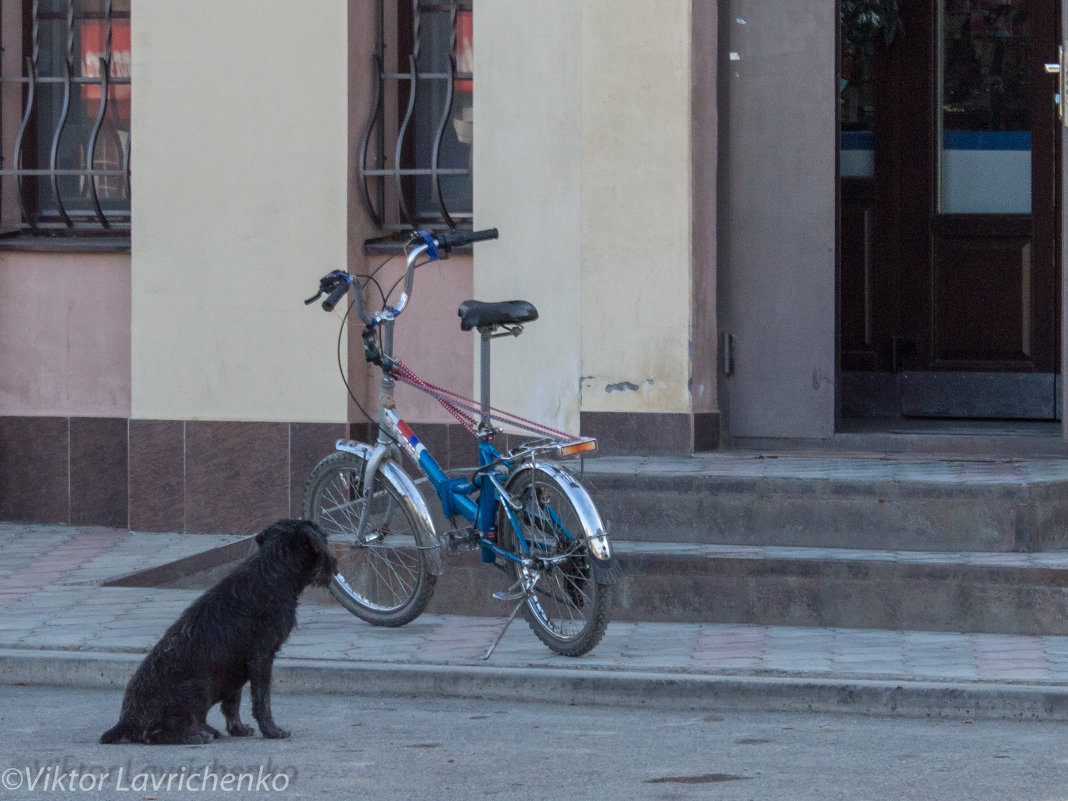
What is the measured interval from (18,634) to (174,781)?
7.62 ft

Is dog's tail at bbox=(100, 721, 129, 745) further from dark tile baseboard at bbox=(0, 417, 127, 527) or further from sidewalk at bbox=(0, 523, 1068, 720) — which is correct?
dark tile baseboard at bbox=(0, 417, 127, 527)

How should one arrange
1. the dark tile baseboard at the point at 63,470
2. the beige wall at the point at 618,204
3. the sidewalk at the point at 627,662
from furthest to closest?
the dark tile baseboard at the point at 63,470 → the beige wall at the point at 618,204 → the sidewalk at the point at 627,662

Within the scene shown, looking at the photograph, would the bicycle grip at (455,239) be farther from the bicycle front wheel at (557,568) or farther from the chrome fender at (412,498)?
the bicycle front wheel at (557,568)

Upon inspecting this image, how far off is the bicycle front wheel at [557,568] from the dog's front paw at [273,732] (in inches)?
52.3

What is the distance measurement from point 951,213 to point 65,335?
Result: 537 centimetres

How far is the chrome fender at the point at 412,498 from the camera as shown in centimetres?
664

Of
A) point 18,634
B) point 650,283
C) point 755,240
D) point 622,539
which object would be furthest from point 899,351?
point 18,634

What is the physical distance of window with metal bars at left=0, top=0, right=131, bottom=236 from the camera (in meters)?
10.0

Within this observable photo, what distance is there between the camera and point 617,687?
228 inches

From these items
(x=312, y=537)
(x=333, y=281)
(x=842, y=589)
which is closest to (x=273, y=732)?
(x=312, y=537)

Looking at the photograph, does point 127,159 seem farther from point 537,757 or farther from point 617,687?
point 537,757

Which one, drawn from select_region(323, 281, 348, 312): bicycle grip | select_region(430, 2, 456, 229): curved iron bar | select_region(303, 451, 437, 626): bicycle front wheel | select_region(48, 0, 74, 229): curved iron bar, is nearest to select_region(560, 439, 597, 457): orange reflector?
select_region(303, 451, 437, 626): bicycle front wheel

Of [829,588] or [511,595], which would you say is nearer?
[511,595]

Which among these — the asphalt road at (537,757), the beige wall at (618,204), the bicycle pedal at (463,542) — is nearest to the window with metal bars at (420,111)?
the beige wall at (618,204)
